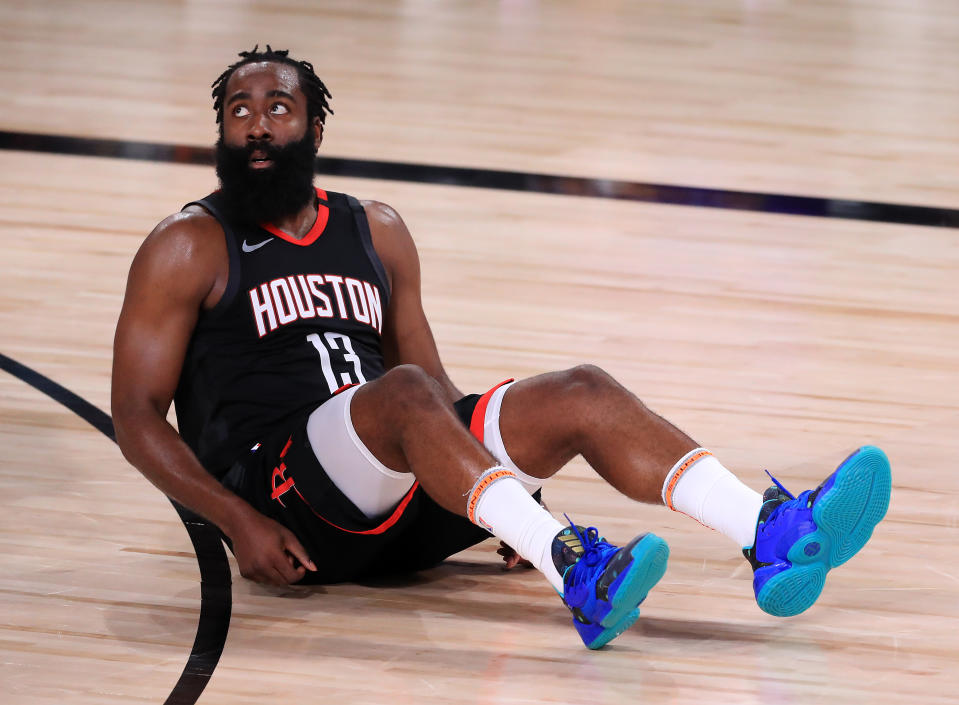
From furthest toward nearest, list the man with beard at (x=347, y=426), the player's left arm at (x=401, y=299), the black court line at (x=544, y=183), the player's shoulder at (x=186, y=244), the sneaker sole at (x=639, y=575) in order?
the black court line at (x=544, y=183) → the player's left arm at (x=401, y=299) → the player's shoulder at (x=186, y=244) → the man with beard at (x=347, y=426) → the sneaker sole at (x=639, y=575)

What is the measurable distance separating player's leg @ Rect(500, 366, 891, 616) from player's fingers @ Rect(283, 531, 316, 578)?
36 centimetres

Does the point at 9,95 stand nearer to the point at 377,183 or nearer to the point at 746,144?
the point at 377,183

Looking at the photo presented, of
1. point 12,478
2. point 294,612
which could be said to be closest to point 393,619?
point 294,612

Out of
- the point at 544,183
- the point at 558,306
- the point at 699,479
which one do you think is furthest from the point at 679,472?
the point at 544,183

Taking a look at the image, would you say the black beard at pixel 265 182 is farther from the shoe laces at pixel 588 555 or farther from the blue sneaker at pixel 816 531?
the blue sneaker at pixel 816 531

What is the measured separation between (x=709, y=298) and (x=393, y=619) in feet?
6.42

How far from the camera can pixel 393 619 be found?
2.23 m

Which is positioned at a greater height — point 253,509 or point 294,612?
point 253,509

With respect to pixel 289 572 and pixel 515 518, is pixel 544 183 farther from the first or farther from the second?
pixel 515 518

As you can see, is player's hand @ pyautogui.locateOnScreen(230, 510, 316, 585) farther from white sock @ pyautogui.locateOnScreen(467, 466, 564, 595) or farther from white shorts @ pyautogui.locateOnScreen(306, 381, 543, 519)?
white sock @ pyautogui.locateOnScreen(467, 466, 564, 595)

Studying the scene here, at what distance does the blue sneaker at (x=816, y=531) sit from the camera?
79.0 inches

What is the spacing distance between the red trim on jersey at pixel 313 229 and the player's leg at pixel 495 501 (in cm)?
39

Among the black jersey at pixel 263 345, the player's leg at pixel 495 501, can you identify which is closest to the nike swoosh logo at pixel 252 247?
the black jersey at pixel 263 345

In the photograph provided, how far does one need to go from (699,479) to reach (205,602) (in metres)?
0.80
